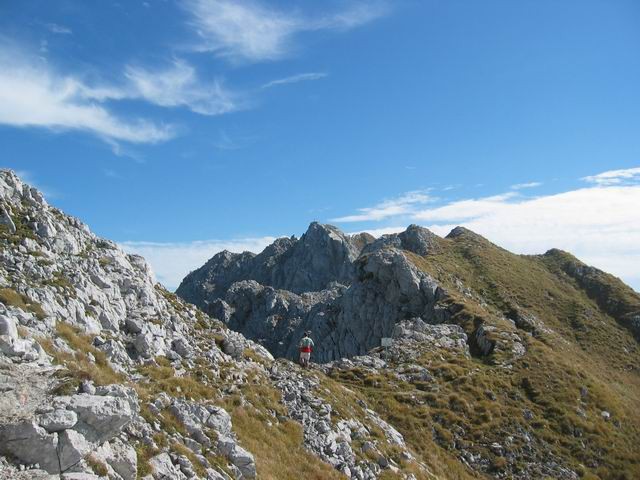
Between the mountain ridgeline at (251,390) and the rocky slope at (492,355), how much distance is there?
0.23 meters

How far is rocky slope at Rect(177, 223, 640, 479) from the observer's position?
36688 mm

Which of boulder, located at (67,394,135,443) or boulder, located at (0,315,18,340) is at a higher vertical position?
boulder, located at (0,315,18,340)

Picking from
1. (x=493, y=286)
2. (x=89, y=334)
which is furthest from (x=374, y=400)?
(x=493, y=286)

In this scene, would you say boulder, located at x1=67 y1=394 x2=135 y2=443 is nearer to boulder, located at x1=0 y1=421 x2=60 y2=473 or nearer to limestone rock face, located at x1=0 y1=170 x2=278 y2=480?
limestone rock face, located at x1=0 y1=170 x2=278 y2=480

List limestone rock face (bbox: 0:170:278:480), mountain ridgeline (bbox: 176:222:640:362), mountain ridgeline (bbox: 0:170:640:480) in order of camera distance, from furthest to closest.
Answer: mountain ridgeline (bbox: 176:222:640:362) → mountain ridgeline (bbox: 0:170:640:480) → limestone rock face (bbox: 0:170:278:480)

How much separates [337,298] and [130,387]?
3429 inches

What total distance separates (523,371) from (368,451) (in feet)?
97.6

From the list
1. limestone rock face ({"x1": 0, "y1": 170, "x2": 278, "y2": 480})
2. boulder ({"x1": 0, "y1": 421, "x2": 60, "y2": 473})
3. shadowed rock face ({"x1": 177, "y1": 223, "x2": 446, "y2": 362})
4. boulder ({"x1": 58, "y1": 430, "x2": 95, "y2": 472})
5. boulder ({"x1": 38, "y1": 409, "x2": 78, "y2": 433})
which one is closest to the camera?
boulder ({"x1": 0, "y1": 421, "x2": 60, "y2": 473})

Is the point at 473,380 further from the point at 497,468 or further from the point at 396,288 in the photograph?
the point at 396,288

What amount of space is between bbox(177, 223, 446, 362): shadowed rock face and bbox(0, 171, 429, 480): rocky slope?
142 feet

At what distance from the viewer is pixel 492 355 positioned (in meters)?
52.2

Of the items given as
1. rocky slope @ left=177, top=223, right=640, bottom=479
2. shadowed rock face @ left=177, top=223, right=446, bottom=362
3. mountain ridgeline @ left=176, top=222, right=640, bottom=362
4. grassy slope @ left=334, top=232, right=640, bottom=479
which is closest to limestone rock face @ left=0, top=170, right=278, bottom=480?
grassy slope @ left=334, top=232, right=640, bottom=479

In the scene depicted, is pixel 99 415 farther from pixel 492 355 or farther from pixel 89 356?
pixel 492 355

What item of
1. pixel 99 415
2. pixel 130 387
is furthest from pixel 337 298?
pixel 99 415
